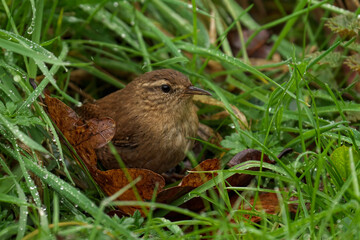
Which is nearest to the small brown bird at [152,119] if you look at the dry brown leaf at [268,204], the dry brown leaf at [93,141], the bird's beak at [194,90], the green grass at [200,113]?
the bird's beak at [194,90]

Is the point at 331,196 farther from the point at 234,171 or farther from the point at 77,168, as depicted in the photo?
the point at 77,168

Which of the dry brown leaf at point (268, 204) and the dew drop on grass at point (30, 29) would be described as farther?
the dew drop on grass at point (30, 29)

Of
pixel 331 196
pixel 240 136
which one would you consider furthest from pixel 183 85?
pixel 331 196

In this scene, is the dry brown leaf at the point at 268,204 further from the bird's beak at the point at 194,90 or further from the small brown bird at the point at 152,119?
the bird's beak at the point at 194,90

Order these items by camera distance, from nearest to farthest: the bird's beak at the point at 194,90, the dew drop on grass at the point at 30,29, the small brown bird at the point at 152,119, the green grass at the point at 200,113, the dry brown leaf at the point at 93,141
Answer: the green grass at the point at 200,113, the dry brown leaf at the point at 93,141, the dew drop on grass at the point at 30,29, the small brown bird at the point at 152,119, the bird's beak at the point at 194,90

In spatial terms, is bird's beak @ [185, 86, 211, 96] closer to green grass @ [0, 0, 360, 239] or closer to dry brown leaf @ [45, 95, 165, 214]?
green grass @ [0, 0, 360, 239]

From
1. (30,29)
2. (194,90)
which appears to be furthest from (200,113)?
(30,29)

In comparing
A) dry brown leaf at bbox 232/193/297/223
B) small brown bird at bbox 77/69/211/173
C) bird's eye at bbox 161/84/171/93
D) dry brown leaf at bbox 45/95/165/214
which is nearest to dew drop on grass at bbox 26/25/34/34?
dry brown leaf at bbox 45/95/165/214
